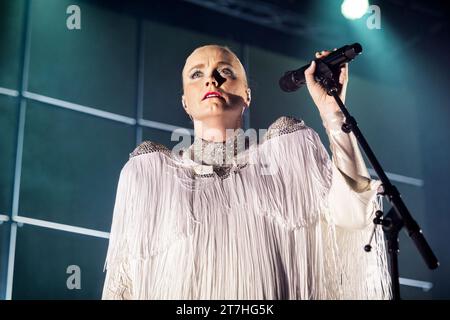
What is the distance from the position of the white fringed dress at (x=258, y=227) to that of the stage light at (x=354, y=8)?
1.77 m

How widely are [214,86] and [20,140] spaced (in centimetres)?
110

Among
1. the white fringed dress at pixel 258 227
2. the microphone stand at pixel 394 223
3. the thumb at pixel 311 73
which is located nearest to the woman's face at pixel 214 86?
the white fringed dress at pixel 258 227

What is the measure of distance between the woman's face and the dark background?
0.96 metres

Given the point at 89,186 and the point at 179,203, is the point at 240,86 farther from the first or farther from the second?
the point at 89,186

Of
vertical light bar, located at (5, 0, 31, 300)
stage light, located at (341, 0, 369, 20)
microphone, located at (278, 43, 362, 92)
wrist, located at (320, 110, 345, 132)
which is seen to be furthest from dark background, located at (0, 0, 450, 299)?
wrist, located at (320, 110, 345, 132)

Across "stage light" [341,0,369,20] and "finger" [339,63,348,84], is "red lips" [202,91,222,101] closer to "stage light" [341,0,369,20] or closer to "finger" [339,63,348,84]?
"finger" [339,63,348,84]

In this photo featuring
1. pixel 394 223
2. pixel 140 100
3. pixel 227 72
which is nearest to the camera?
pixel 394 223

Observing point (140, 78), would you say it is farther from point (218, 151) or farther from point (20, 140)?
point (218, 151)

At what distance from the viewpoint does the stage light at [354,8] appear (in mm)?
3752

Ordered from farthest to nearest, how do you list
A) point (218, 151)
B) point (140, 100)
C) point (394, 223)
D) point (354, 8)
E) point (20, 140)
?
point (354, 8), point (140, 100), point (20, 140), point (218, 151), point (394, 223)

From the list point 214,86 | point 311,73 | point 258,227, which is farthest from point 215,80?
point 258,227

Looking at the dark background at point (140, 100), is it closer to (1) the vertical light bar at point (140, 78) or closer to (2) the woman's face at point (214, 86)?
(1) the vertical light bar at point (140, 78)

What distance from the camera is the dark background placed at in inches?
120

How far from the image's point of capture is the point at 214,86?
2318 mm
